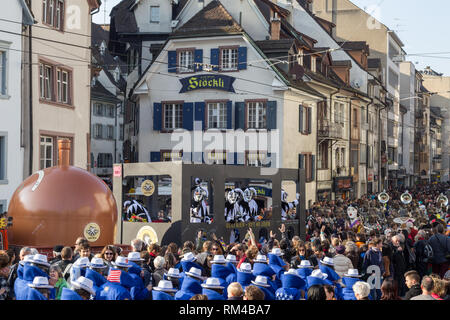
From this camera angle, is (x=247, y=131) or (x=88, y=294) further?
(x=247, y=131)

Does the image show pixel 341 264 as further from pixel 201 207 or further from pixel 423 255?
pixel 201 207

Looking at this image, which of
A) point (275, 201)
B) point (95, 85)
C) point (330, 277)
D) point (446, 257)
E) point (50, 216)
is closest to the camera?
point (330, 277)

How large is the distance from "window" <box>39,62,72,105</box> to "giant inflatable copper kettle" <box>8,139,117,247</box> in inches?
458

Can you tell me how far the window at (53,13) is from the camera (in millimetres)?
26111

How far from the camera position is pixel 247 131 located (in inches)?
1401

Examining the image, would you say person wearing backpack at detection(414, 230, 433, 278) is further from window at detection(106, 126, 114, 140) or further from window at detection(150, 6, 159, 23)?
window at detection(106, 126, 114, 140)

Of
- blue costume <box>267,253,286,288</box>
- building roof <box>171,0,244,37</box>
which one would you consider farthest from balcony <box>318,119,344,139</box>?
blue costume <box>267,253,286,288</box>

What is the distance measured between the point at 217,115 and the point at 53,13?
39.6 ft

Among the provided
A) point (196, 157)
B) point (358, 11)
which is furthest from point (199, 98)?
point (358, 11)

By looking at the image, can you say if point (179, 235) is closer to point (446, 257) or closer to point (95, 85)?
point (446, 257)

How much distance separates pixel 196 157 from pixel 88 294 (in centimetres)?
2827

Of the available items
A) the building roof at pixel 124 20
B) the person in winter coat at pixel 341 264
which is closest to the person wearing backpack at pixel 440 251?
the person in winter coat at pixel 341 264

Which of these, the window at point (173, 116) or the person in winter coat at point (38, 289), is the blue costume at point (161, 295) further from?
the window at point (173, 116)

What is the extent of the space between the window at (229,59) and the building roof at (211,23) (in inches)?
41.7
